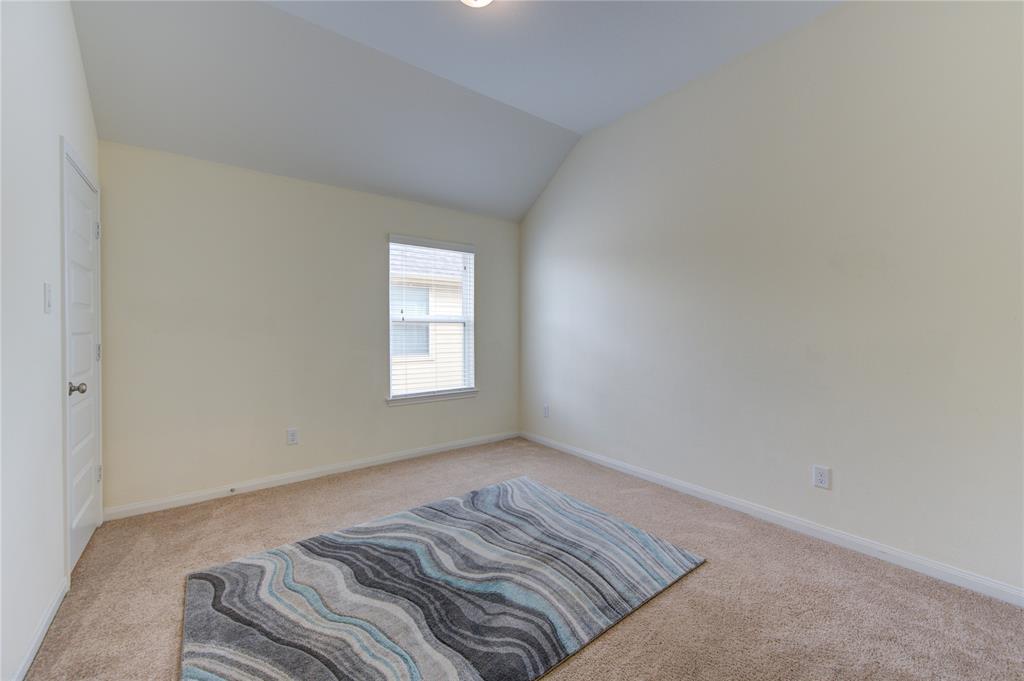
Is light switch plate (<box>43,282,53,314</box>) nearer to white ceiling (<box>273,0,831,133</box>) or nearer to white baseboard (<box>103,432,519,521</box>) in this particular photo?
white baseboard (<box>103,432,519,521</box>)

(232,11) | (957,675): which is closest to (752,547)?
(957,675)

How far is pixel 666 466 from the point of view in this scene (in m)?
3.17

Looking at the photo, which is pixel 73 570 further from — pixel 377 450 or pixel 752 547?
pixel 752 547

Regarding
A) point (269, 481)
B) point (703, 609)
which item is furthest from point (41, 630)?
point (703, 609)

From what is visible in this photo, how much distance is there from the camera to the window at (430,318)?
12.4 ft

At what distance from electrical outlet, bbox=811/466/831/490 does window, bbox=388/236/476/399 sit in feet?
9.16

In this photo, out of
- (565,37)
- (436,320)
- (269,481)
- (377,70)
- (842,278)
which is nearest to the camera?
(842,278)

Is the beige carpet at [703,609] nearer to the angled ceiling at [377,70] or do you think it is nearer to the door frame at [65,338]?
the door frame at [65,338]

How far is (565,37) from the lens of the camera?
2492 mm

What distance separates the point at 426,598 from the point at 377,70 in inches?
116

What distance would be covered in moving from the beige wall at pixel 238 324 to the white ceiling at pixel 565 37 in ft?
4.18

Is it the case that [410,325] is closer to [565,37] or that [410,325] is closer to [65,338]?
[65,338]

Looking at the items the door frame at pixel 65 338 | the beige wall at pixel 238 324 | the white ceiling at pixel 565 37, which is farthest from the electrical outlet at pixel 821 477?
the door frame at pixel 65 338

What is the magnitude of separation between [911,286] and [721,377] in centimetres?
106
